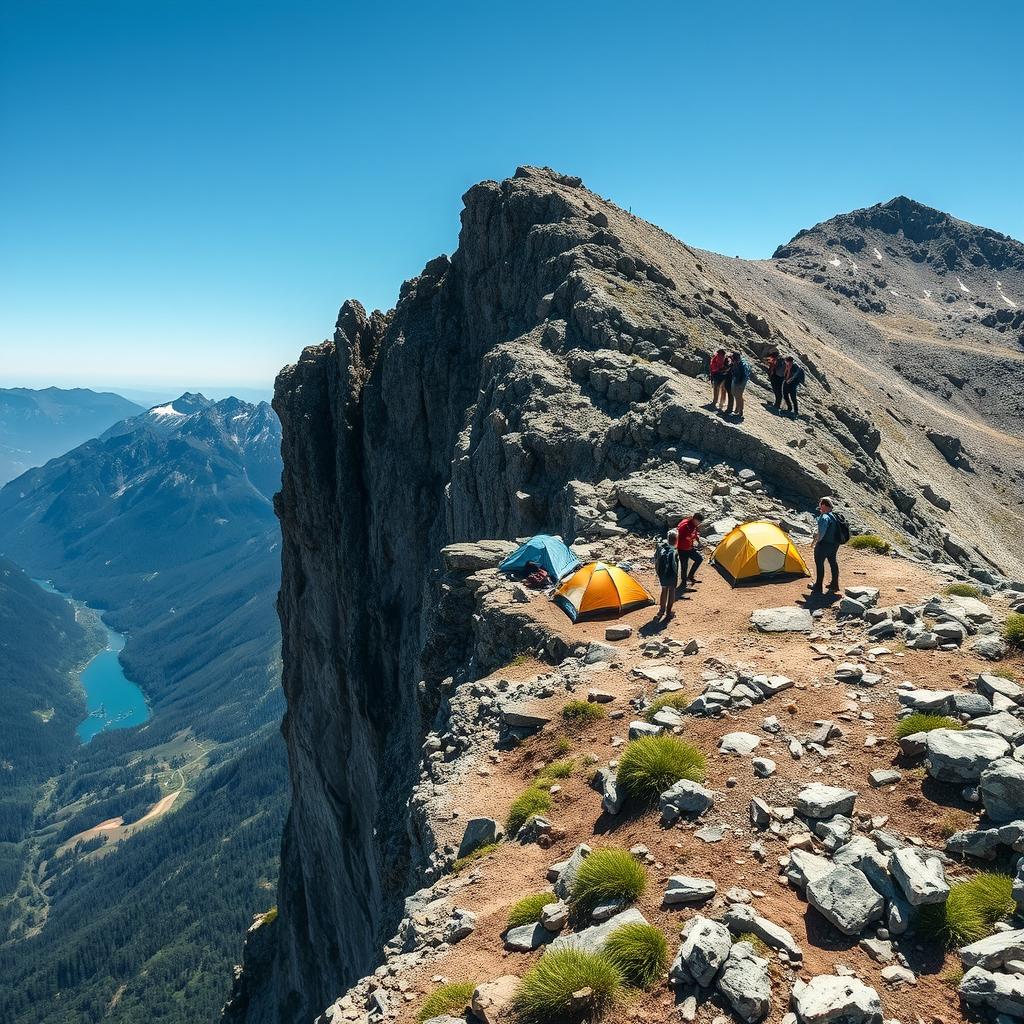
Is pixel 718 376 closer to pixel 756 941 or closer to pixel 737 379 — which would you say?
pixel 737 379

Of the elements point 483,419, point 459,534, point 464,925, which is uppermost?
point 483,419

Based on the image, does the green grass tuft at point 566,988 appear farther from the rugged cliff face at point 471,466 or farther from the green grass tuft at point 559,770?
the rugged cliff face at point 471,466

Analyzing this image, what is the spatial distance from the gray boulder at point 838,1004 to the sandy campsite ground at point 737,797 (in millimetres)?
471

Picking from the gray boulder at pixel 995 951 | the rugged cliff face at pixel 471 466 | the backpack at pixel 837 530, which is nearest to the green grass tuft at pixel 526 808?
the rugged cliff face at pixel 471 466

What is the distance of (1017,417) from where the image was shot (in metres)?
130

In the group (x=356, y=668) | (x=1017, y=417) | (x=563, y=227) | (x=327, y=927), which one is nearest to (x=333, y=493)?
(x=356, y=668)

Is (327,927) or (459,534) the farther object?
(327,927)

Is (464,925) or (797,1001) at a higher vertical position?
(797,1001)

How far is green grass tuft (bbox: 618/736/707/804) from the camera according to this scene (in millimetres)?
14812

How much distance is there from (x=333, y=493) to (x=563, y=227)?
107 ft

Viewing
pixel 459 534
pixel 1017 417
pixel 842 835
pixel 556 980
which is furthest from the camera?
pixel 1017 417

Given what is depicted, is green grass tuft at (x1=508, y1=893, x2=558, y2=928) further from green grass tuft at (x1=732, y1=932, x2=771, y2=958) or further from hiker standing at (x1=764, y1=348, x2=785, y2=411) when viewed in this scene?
hiker standing at (x1=764, y1=348, x2=785, y2=411)

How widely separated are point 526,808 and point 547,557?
12843 millimetres

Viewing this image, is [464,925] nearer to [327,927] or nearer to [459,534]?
[459,534]
